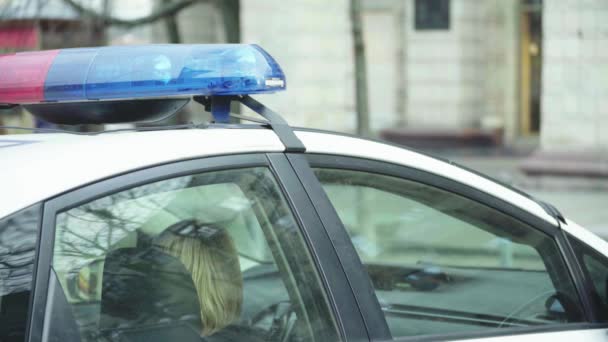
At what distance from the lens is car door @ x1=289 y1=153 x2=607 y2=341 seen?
236cm

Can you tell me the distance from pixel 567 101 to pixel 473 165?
12.7 feet

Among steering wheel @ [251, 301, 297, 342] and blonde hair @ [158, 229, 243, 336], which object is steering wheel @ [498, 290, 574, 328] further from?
blonde hair @ [158, 229, 243, 336]

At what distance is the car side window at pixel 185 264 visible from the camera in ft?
6.59

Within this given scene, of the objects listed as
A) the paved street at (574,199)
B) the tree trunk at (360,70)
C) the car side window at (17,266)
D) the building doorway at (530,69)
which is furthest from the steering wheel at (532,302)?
the building doorway at (530,69)

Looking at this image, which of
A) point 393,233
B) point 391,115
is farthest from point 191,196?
point 391,115

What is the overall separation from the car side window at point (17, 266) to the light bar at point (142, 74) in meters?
0.49

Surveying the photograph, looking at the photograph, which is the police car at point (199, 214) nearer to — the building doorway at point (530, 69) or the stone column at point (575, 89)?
the stone column at point (575, 89)

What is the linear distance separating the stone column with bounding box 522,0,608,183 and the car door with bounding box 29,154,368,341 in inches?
392

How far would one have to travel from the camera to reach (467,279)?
12.0 ft

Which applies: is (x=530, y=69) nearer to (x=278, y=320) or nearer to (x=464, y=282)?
(x=464, y=282)

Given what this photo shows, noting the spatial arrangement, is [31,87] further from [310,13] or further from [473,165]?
[473,165]

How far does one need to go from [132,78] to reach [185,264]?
0.46 meters

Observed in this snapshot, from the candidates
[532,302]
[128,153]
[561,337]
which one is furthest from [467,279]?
[128,153]

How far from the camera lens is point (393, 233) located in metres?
9.63
